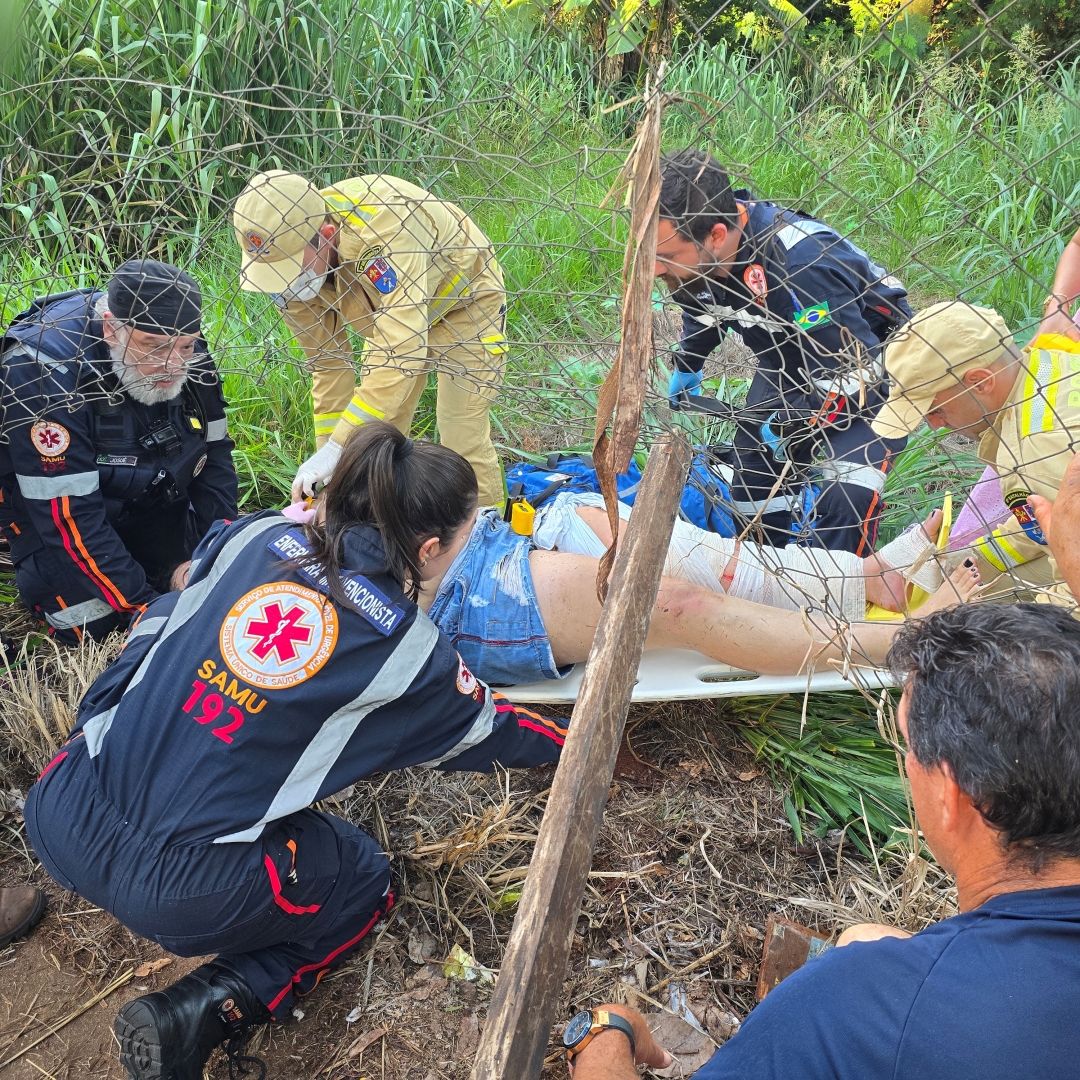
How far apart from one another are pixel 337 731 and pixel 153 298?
1462 millimetres

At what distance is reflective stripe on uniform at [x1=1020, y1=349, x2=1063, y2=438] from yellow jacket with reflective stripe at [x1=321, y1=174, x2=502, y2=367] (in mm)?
1530

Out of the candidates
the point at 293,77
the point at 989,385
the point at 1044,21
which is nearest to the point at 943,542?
the point at 989,385

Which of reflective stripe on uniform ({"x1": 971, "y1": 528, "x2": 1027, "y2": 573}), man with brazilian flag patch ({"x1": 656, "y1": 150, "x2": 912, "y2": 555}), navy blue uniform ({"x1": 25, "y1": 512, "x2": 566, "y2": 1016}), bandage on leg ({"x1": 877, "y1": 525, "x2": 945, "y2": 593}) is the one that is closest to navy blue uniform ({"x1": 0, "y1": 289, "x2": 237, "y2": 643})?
navy blue uniform ({"x1": 25, "y1": 512, "x2": 566, "y2": 1016})

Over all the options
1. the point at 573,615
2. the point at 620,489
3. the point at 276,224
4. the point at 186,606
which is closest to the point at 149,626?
the point at 186,606

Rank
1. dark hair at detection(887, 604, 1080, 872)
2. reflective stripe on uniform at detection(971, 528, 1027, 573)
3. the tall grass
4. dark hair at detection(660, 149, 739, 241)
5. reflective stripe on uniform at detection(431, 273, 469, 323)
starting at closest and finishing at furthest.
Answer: dark hair at detection(887, 604, 1080, 872)
reflective stripe on uniform at detection(971, 528, 1027, 573)
dark hair at detection(660, 149, 739, 241)
reflective stripe on uniform at detection(431, 273, 469, 323)
the tall grass

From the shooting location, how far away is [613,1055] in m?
1.46

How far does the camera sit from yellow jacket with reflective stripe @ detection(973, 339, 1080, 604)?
70.9 inches

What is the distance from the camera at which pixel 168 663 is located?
5.83 feet

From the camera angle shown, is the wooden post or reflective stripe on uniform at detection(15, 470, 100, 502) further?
reflective stripe on uniform at detection(15, 470, 100, 502)

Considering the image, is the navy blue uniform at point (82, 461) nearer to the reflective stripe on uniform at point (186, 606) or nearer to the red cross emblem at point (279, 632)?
the reflective stripe on uniform at point (186, 606)

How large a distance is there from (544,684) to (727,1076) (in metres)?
1.59

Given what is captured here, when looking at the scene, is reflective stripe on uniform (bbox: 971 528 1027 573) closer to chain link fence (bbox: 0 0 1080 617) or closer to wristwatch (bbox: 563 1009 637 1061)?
chain link fence (bbox: 0 0 1080 617)

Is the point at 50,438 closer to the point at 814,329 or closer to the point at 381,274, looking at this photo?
the point at 381,274

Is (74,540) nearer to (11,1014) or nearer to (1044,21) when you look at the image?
(11,1014)
